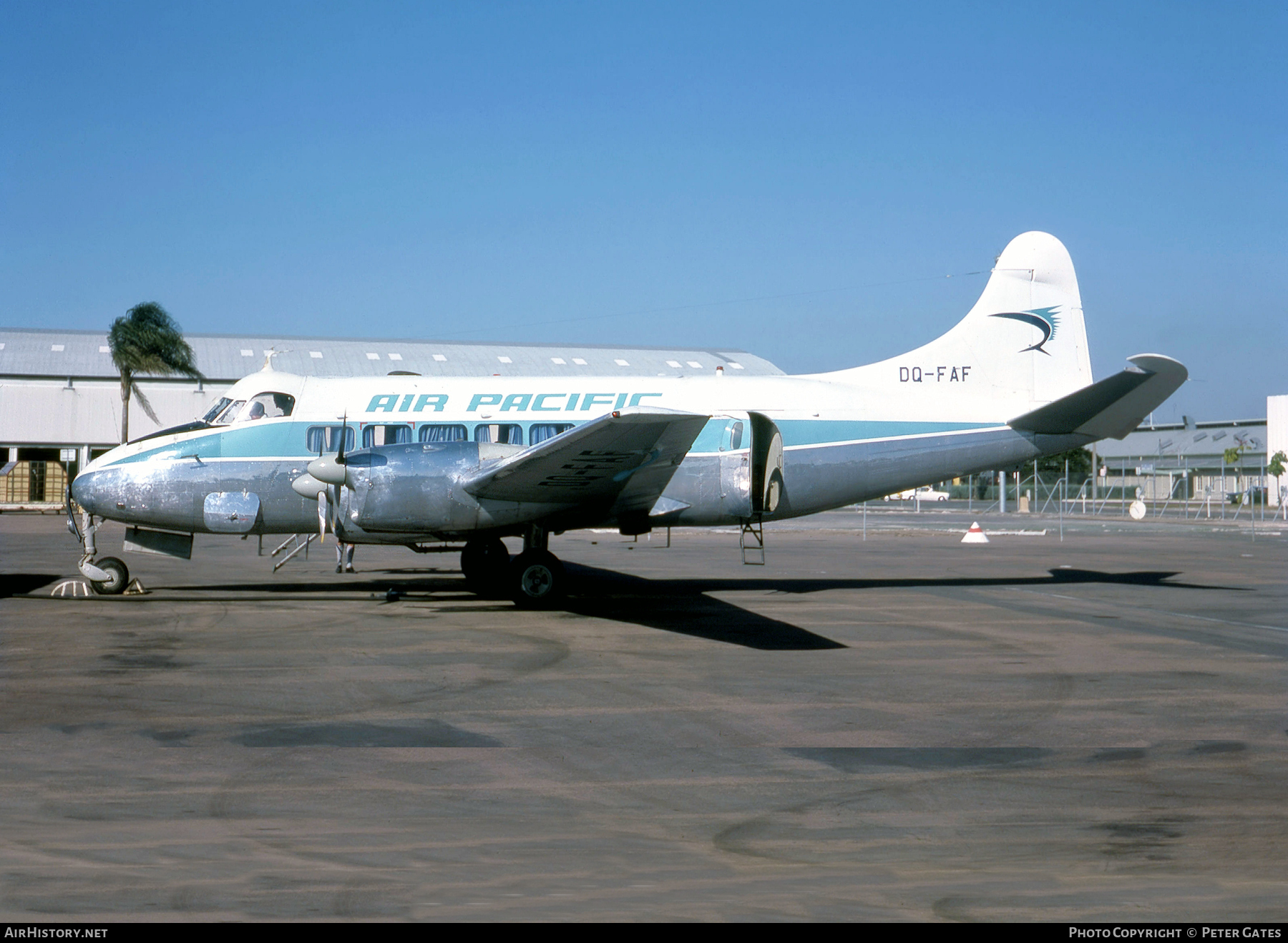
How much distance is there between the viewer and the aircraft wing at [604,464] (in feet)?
42.0

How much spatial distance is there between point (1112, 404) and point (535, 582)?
9.75 m

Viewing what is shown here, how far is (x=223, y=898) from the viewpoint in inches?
177

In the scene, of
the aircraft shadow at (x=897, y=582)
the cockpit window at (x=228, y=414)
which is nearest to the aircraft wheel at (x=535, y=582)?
the aircraft shadow at (x=897, y=582)

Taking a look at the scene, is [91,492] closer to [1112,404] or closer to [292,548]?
[292,548]

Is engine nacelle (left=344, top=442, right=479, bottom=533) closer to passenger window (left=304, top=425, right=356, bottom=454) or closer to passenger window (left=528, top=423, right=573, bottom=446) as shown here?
passenger window (left=304, top=425, right=356, bottom=454)

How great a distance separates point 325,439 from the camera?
1703 centimetres

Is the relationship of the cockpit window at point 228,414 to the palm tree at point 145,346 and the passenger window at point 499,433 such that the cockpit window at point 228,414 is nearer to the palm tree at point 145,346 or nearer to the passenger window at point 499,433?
the passenger window at point 499,433

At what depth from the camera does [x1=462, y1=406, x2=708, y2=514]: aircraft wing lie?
42.0 feet

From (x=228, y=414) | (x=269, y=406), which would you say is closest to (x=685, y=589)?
(x=269, y=406)

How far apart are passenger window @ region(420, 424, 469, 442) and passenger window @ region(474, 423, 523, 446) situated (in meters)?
0.20

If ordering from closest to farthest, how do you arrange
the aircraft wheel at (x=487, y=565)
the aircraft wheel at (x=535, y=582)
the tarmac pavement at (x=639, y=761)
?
1. the tarmac pavement at (x=639, y=761)
2. the aircraft wheel at (x=535, y=582)
3. the aircraft wheel at (x=487, y=565)

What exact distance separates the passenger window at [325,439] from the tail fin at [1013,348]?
26.9ft
